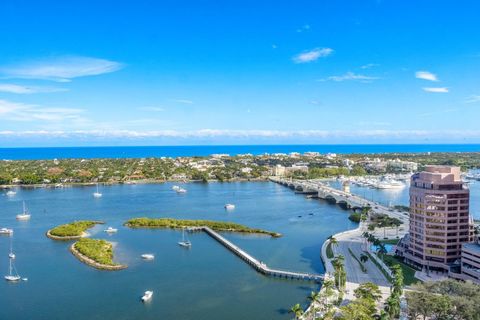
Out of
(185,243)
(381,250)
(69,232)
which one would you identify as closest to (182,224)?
(185,243)

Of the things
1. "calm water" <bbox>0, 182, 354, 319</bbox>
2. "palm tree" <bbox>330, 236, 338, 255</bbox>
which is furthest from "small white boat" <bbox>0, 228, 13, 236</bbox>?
"palm tree" <bbox>330, 236, 338, 255</bbox>

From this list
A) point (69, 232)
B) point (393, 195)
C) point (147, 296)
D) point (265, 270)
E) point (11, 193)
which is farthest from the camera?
point (393, 195)

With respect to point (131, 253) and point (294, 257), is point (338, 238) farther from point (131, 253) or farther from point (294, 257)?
point (131, 253)

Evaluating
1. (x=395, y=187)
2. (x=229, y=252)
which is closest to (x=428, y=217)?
(x=229, y=252)

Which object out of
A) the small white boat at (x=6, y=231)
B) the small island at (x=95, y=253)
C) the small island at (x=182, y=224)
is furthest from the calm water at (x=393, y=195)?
the small white boat at (x=6, y=231)

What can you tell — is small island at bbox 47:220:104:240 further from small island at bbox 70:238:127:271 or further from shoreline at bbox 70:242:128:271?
shoreline at bbox 70:242:128:271

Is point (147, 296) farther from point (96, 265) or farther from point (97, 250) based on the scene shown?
point (97, 250)

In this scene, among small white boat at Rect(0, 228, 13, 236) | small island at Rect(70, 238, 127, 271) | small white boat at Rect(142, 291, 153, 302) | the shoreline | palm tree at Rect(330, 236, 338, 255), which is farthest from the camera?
small white boat at Rect(0, 228, 13, 236)

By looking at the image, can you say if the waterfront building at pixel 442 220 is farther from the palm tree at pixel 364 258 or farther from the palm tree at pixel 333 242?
the palm tree at pixel 333 242
